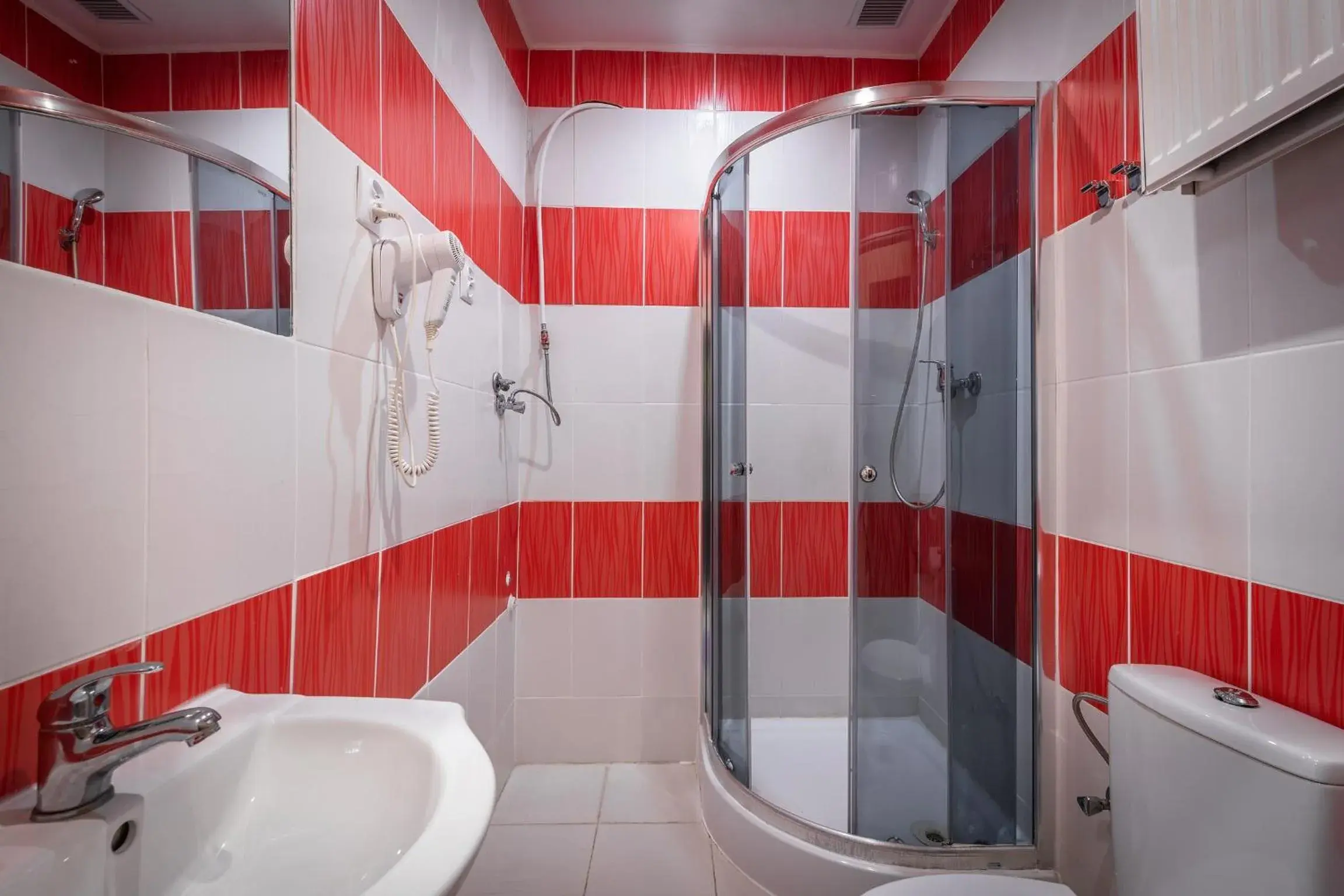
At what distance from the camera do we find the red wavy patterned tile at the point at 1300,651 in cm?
82

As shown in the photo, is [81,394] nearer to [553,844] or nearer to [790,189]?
[790,189]

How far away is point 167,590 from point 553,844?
1.44 meters

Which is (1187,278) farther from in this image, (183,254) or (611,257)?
(611,257)

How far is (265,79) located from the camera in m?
0.85

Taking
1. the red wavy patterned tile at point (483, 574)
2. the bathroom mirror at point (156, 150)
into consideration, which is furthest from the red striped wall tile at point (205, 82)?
the red wavy patterned tile at point (483, 574)

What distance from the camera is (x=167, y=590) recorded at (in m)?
0.71

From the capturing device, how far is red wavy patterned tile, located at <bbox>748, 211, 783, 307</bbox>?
1.74m

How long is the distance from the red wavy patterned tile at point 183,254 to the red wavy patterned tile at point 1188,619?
59.5 inches

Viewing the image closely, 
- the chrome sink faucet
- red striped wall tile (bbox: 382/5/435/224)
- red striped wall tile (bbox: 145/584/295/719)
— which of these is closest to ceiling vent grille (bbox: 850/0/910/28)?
red striped wall tile (bbox: 382/5/435/224)

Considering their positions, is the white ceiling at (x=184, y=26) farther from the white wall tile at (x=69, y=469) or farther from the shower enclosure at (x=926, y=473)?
the shower enclosure at (x=926, y=473)

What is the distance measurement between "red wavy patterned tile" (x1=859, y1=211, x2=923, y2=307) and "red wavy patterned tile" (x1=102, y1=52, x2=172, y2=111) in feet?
4.28

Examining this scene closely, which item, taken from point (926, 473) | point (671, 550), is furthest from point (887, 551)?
point (671, 550)

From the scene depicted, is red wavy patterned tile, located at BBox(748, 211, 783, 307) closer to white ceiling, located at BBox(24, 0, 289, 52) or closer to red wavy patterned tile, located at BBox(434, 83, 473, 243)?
red wavy patterned tile, located at BBox(434, 83, 473, 243)

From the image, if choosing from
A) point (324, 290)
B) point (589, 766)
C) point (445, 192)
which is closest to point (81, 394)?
point (324, 290)
